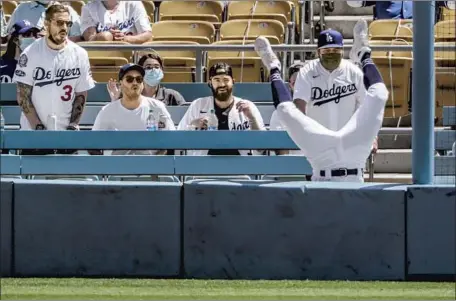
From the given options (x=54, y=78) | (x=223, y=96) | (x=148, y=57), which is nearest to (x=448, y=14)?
(x=223, y=96)

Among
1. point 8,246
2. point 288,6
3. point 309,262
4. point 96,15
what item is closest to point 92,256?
point 8,246

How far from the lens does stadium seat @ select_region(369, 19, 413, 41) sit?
12320 millimetres

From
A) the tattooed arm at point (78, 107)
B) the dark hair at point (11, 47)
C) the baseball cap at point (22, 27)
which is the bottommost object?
the tattooed arm at point (78, 107)

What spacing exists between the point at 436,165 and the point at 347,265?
0.94 metres

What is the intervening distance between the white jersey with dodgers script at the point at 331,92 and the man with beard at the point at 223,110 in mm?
859

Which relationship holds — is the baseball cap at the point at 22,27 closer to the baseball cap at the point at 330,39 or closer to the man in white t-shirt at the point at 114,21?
the man in white t-shirt at the point at 114,21

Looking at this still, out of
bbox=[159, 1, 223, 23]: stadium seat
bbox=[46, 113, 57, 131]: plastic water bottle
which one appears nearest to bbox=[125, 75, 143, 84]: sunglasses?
bbox=[46, 113, 57, 131]: plastic water bottle

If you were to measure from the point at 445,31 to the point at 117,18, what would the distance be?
A: 344 cm

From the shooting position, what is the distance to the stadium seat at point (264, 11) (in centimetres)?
1336

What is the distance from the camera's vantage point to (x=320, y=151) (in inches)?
336

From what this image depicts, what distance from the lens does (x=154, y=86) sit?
36.2ft

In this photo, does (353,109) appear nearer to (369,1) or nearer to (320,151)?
(320,151)

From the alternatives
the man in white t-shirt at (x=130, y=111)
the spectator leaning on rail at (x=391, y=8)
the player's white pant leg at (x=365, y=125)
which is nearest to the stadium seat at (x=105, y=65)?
the man in white t-shirt at (x=130, y=111)

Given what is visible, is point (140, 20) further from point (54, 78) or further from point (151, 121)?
point (151, 121)
